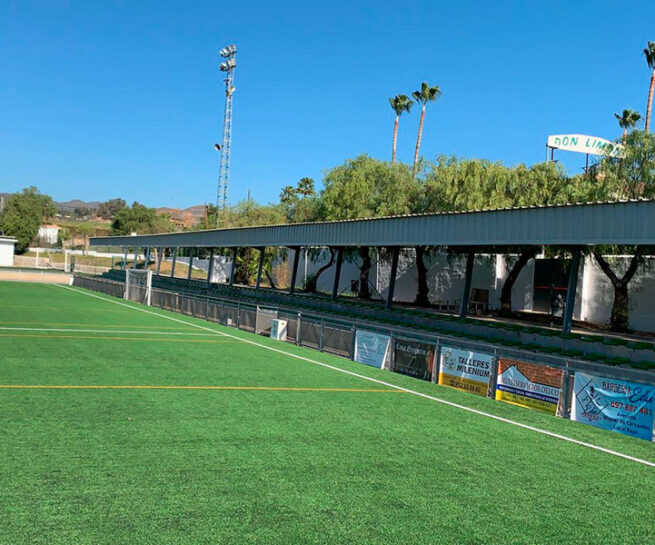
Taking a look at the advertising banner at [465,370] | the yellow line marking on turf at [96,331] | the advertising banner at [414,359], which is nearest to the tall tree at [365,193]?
the yellow line marking on turf at [96,331]

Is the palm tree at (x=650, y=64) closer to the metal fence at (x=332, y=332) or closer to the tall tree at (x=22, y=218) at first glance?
the metal fence at (x=332, y=332)

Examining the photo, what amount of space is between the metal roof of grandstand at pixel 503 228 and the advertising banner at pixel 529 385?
21.1ft

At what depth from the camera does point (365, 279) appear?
1897 inches

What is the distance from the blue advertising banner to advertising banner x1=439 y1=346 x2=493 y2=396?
2611 mm

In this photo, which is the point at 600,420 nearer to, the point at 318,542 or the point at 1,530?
the point at 318,542

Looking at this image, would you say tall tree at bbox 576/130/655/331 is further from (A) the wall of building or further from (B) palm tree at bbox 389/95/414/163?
(B) palm tree at bbox 389/95/414/163

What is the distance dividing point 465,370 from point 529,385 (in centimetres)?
210

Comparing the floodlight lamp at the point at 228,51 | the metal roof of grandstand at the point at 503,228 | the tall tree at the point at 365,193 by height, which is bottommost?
the metal roof of grandstand at the point at 503,228

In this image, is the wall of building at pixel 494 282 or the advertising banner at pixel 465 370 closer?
the advertising banner at pixel 465 370

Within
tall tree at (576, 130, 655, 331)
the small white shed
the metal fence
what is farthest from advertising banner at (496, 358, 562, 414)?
the small white shed

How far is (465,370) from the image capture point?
16.4m

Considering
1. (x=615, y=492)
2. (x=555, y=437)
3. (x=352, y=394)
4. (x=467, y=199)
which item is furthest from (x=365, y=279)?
(x=615, y=492)

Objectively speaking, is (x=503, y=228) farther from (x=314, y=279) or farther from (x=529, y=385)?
(x=314, y=279)

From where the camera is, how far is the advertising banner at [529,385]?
46.1 ft
